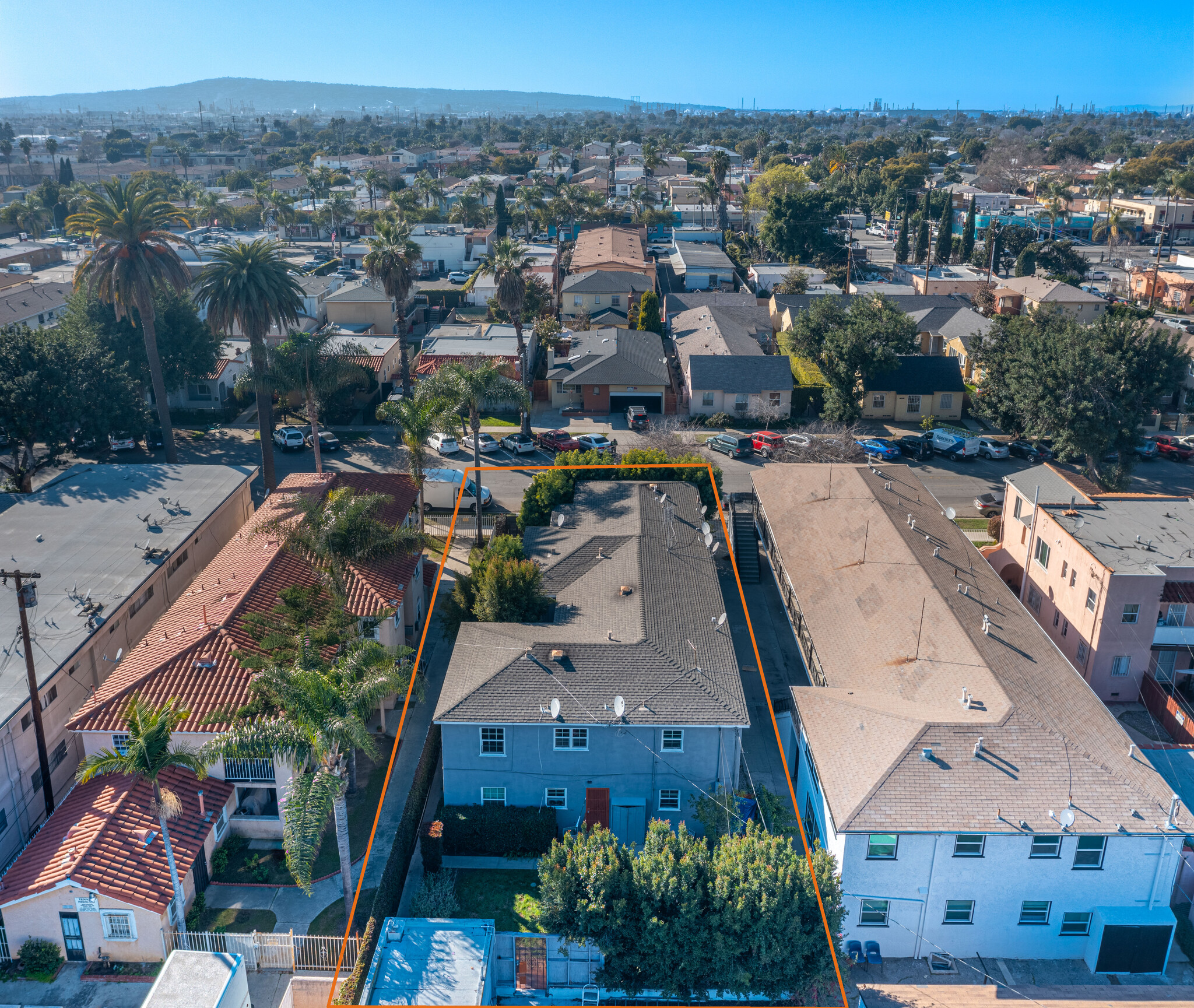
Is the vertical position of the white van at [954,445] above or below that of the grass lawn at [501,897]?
above

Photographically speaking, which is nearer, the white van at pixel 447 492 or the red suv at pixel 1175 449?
the white van at pixel 447 492

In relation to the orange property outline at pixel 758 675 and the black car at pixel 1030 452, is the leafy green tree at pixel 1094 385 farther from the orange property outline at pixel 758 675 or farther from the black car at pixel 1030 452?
the orange property outline at pixel 758 675

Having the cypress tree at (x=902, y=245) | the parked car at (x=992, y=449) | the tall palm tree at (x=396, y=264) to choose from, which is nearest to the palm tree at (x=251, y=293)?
the tall palm tree at (x=396, y=264)

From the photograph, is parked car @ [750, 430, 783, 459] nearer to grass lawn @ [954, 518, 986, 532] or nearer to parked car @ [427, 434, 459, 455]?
grass lawn @ [954, 518, 986, 532]

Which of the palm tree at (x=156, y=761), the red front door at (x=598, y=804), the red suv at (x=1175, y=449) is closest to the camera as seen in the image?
the palm tree at (x=156, y=761)

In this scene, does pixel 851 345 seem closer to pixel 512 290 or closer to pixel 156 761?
pixel 512 290

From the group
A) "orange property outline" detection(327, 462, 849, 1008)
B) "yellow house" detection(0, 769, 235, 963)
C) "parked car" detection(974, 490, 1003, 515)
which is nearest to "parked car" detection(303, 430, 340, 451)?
"orange property outline" detection(327, 462, 849, 1008)

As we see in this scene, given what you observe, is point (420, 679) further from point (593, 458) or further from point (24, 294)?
point (24, 294)

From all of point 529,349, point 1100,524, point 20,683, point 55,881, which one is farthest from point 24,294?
point 1100,524
